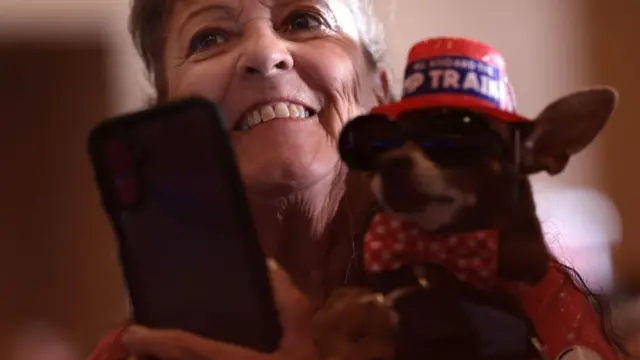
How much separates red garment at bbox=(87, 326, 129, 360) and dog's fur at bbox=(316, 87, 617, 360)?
16 centimetres

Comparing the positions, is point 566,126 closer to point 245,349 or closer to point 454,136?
point 454,136

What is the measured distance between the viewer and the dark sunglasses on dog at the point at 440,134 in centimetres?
35

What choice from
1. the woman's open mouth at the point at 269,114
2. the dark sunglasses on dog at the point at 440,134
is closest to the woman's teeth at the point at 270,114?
the woman's open mouth at the point at 269,114

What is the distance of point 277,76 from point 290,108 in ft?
0.07

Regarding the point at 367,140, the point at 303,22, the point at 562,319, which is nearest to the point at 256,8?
the point at 303,22

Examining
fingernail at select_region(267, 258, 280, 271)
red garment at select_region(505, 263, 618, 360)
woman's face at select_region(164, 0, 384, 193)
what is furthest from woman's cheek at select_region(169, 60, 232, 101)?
red garment at select_region(505, 263, 618, 360)

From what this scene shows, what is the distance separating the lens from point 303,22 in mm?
507

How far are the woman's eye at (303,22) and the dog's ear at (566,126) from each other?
0.63 ft

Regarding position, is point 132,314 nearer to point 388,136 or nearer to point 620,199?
point 388,136

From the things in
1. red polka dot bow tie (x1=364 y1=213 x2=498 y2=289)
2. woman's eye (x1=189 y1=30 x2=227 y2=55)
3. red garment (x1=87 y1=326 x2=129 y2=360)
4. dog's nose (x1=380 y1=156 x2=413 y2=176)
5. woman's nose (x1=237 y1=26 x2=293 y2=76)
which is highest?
woman's eye (x1=189 y1=30 x2=227 y2=55)

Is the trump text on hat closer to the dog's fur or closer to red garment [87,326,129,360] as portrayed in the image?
the dog's fur

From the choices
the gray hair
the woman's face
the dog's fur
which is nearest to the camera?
the dog's fur

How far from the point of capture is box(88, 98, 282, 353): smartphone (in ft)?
1.18

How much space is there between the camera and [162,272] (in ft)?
1.26
